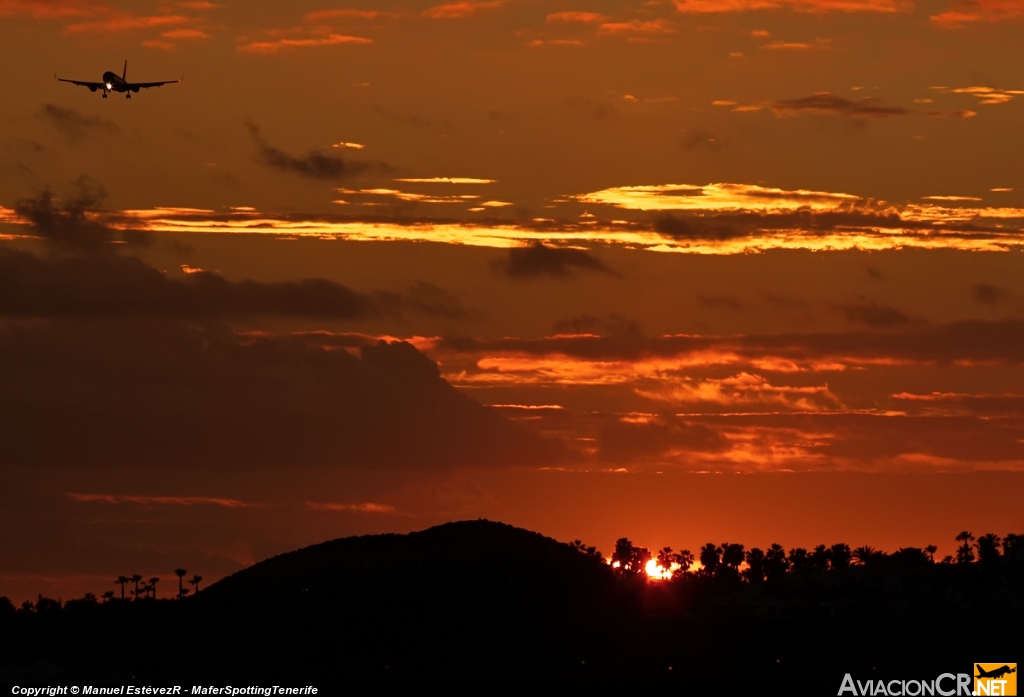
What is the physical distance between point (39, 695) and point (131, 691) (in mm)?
10401

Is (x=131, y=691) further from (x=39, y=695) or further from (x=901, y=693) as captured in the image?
(x=901, y=693)

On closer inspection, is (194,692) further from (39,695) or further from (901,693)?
(901,693)

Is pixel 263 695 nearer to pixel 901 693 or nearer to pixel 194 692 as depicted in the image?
pixel 194 692

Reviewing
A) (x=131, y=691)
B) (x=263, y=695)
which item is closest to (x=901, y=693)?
(x=263, y=695)

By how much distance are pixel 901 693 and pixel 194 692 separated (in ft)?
273

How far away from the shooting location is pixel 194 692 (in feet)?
653

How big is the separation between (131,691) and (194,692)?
24.3 ft

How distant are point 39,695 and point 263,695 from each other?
2572 centimetres

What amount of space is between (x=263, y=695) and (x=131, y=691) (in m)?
15.6

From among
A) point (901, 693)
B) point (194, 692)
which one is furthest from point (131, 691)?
point (901, 693)

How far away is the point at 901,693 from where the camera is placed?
656 ft

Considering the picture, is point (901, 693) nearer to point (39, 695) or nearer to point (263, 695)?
point (263, 695)

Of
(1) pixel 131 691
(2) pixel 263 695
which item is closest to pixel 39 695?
(1) pixel 131 691

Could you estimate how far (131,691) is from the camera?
19900cm
